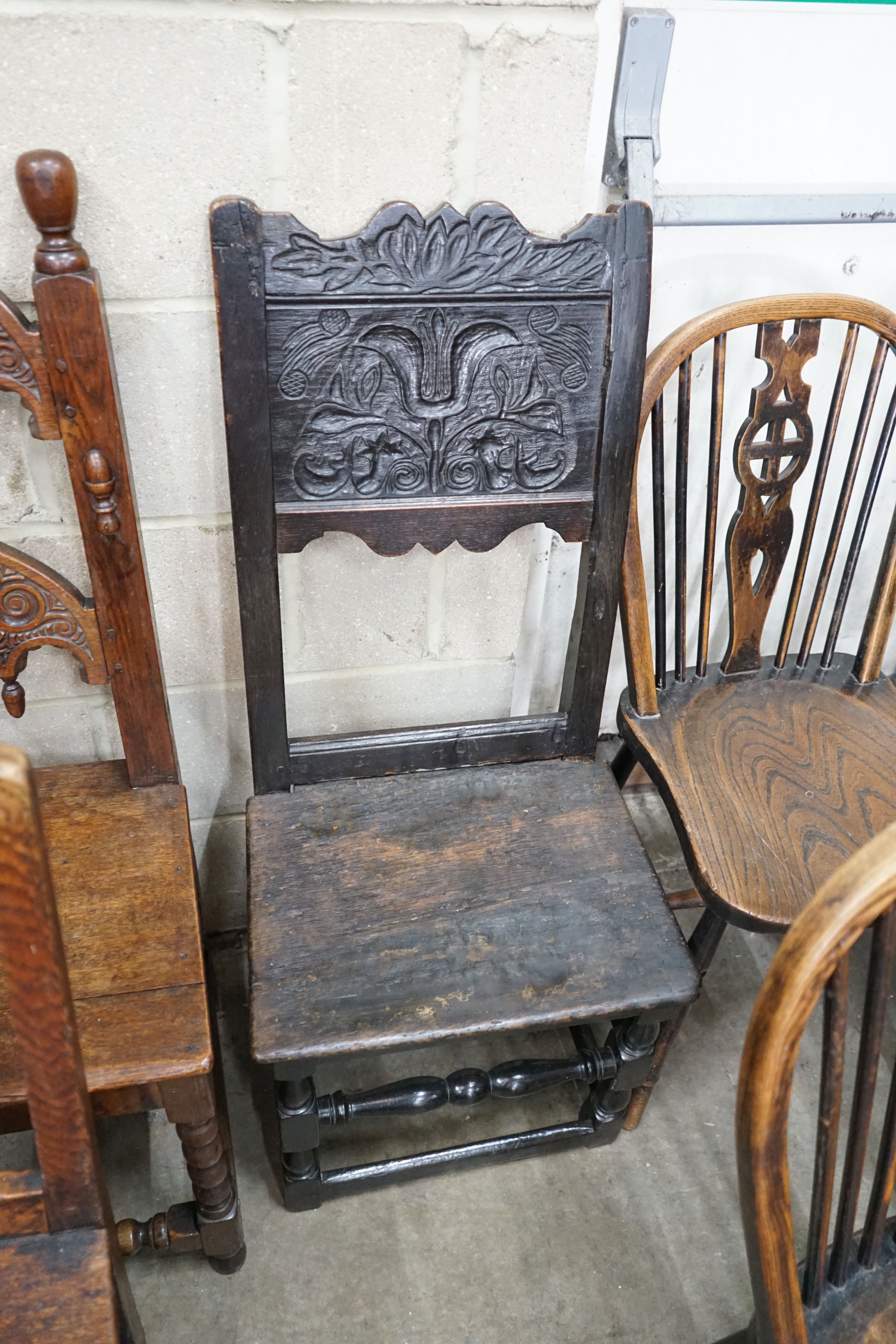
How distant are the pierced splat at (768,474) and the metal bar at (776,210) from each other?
181 millimetres

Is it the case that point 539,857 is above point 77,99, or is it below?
below

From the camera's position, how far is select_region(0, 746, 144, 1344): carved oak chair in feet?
1.73

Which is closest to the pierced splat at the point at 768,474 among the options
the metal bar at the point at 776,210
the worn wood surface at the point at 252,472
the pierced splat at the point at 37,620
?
the metal bar at the point at 776,210

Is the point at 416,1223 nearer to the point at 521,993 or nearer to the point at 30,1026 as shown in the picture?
the point at 521,993

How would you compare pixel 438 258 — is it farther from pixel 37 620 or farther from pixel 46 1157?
Answer: pixel 46 1157

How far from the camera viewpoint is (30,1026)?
23.3 inches

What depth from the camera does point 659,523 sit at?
118cm

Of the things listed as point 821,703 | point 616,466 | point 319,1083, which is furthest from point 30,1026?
point 821,703

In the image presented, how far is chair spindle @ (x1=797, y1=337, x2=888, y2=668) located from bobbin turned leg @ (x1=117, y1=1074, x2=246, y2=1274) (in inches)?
37.0

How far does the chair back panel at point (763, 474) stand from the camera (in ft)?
3.66

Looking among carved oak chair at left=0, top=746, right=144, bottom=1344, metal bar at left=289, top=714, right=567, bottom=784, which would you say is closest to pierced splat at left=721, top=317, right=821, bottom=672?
metal bar at left=289, top=714, right=567, bottom=784

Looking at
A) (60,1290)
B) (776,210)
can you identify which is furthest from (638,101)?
(60,1290)

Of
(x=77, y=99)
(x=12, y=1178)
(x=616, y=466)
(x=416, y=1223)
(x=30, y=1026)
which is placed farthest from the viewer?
(x=416, y=1223)

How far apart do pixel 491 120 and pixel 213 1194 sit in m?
1.20
